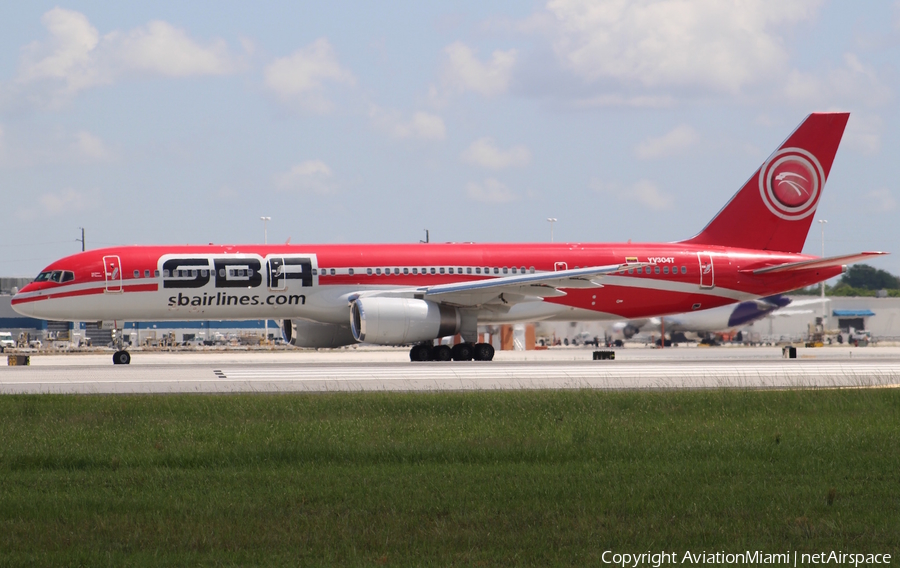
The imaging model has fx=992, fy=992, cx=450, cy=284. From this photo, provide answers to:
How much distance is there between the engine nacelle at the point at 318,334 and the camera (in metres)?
33.1

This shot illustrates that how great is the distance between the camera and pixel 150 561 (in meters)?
6.55

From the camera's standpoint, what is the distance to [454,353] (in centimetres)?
3077

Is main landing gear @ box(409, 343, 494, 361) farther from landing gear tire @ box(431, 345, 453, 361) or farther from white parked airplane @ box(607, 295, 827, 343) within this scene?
Result: white parked airplane @ box(607, 295, 827, 343)

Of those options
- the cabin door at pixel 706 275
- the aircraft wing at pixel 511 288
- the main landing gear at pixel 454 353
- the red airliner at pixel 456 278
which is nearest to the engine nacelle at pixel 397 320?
the red airliner at pixel 456 278

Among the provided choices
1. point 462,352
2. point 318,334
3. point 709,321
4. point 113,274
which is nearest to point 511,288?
point 462,352

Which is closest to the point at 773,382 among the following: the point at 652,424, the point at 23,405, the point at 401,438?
the point at 652,424

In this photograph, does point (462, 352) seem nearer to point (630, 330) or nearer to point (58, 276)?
point (58, 276)

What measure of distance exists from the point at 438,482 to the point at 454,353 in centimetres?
2174

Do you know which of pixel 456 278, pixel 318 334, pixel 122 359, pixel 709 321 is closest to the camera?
pixel 122 359

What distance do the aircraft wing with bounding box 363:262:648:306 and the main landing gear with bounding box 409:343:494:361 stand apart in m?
1.37

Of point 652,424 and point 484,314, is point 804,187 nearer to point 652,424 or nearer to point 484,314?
point 484,314

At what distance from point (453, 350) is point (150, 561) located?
2434 centimetres

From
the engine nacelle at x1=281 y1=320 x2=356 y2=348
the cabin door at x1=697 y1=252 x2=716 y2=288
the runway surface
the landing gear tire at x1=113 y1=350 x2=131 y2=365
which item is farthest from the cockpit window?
the cabin door at x1=697 y1=252 x2=716 y2=288

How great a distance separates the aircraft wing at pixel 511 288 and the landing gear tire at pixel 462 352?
133cm
